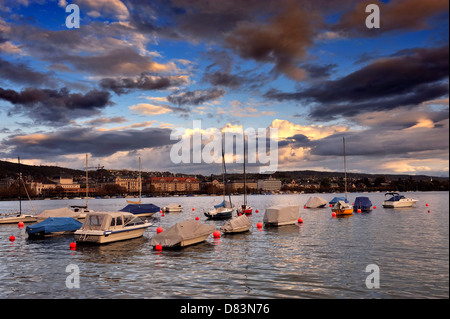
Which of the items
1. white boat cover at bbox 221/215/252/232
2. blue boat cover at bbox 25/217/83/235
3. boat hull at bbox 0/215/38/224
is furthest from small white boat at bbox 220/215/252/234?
boat hull at bbox 0/215/38/224

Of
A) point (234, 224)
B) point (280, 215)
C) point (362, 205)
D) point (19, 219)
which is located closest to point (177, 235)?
point (234, 224)

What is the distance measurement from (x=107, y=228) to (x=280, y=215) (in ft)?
77.5

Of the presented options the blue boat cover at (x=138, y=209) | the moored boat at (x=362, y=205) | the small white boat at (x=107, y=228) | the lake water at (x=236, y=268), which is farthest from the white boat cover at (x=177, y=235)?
the moored boat at (x=362, y=205)

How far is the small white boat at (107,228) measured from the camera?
3341cm

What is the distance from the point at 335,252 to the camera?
29266 mm

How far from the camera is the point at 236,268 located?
2364 cm

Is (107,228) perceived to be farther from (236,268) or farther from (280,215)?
(280,215)

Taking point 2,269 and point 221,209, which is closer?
point 2,269

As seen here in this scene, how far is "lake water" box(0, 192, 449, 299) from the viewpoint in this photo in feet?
59.6

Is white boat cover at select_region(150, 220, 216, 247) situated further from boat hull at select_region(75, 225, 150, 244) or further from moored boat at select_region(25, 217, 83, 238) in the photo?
moored boat at select_region(25, 217, 83, 238)
